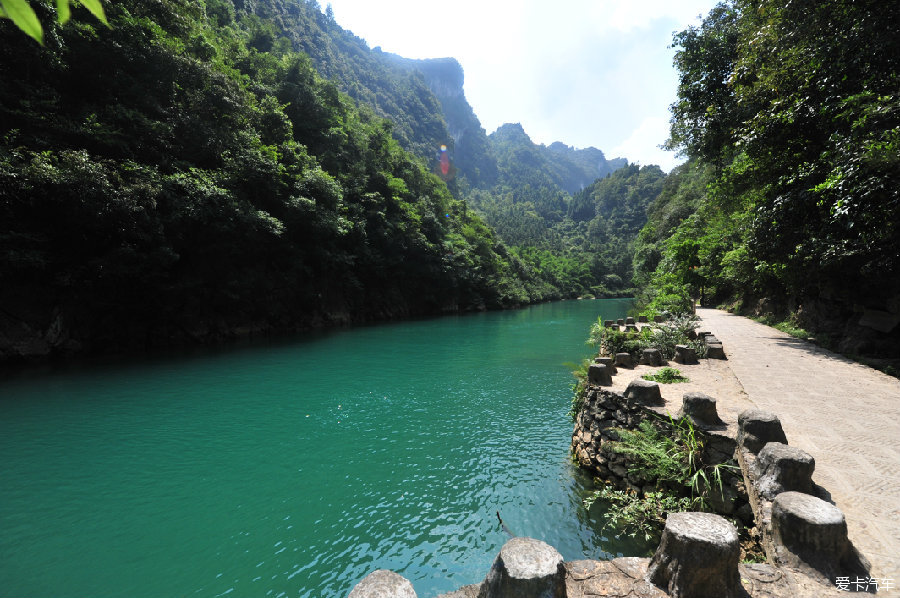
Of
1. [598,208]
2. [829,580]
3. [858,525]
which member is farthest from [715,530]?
[598,208]

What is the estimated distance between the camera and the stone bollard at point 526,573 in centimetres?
257

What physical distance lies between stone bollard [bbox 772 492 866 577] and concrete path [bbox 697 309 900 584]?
36 centimetres

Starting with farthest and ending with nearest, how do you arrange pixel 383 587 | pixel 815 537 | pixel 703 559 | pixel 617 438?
pixel 617 438 → pixel 815 537 → pixel 703 559 → pixel 383 587

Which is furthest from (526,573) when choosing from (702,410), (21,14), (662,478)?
(702,410)

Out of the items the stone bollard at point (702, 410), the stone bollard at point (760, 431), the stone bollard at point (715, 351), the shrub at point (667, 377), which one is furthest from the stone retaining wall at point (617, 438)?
the stone bollard at point (715, 351)

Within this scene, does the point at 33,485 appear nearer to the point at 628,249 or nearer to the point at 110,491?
the point at 110,491

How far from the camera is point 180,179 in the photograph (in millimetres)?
16391

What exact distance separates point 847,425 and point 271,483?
883 cm

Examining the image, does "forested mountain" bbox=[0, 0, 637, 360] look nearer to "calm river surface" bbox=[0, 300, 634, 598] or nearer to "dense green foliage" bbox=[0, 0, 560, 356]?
"dense green foliage" bbox=[0, 0, 560, 356]

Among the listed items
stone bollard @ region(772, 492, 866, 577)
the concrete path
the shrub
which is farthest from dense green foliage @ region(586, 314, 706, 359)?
stone bollard @ region(772, 492, 866, 577)

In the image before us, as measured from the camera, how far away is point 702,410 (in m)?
5.26

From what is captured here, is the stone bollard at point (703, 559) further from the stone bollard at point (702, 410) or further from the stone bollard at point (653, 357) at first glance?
the stone bollard at point (653, 357)

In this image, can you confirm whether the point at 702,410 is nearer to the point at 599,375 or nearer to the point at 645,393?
the point at 645,393

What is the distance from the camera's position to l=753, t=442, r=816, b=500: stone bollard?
3.53 metres
